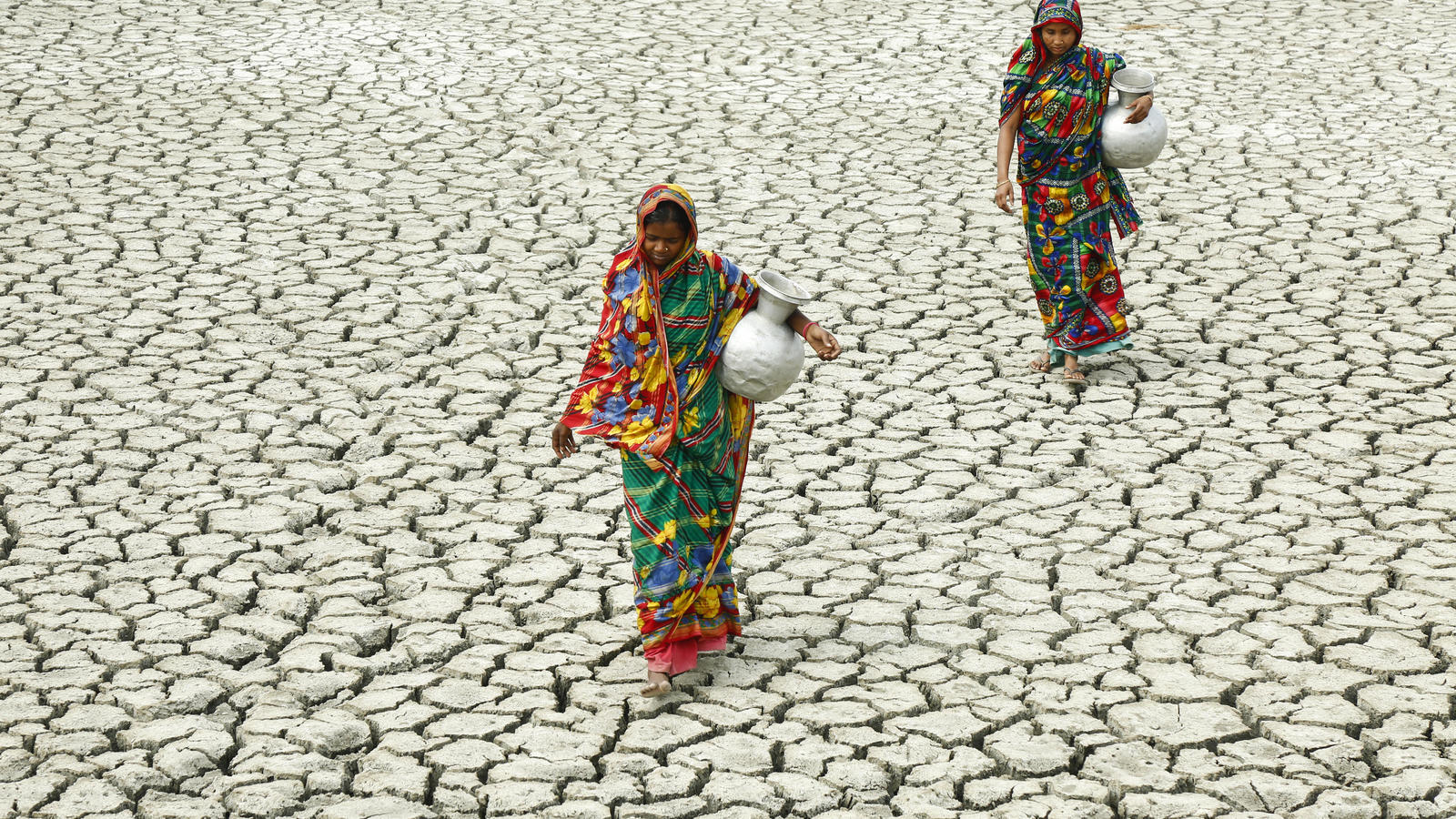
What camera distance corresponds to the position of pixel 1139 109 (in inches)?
234

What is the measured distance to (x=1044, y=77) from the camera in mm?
5938

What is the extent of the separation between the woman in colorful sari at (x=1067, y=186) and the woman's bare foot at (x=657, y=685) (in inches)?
107

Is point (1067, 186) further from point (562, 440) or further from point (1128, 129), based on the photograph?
point (562, 440)

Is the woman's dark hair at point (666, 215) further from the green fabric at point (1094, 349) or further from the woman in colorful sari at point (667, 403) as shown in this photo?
the green fabric at point (1094, 349)

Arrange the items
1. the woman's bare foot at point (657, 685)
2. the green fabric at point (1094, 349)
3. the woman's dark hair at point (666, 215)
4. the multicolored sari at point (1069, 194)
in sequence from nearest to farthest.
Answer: the woman's dark hair at point (666, 215)
the woman's bare foot at point (657, 685)
the multicolored sari at point (1069, 194)
the green fabric at point (1094, 349)

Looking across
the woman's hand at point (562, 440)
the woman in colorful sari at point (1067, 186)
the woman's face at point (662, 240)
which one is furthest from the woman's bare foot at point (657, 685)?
the woman in colorful sari at point (1067, 186)

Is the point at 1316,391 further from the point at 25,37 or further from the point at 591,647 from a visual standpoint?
the point at 25,37

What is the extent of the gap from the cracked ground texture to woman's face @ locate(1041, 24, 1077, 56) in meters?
1.27

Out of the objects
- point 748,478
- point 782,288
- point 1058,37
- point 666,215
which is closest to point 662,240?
point 666,215

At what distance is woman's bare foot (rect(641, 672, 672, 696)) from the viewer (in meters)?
3.95

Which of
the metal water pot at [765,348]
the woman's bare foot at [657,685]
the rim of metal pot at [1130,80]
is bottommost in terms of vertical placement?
the woman's bare foot at [657,685]

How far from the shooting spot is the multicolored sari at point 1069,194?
5.92m

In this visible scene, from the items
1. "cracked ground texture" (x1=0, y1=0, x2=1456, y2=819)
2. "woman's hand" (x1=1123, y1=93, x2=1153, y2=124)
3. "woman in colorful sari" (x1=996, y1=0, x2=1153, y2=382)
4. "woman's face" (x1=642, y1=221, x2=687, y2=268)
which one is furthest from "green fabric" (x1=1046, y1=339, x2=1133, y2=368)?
"woman's face" (x1=642, y1=221, x2=687, y2=268)

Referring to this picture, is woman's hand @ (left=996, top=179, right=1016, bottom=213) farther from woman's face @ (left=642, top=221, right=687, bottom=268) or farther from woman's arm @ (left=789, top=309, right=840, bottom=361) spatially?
woman's face @ (left=642, top=221, right=687, bottom=268)
